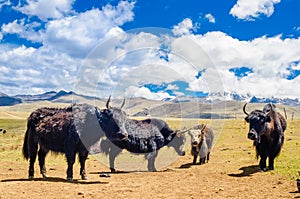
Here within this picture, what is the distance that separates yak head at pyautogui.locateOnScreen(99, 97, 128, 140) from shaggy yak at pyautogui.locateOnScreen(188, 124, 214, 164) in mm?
6444

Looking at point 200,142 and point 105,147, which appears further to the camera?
point 200,142

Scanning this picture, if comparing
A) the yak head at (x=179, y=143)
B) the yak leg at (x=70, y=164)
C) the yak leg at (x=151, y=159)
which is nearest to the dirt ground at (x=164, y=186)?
the yak leg at (x=70, y=164)

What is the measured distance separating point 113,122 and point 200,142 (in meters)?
7.66

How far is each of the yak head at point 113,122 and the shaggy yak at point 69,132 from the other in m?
0.26

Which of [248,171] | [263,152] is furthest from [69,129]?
[263,152]

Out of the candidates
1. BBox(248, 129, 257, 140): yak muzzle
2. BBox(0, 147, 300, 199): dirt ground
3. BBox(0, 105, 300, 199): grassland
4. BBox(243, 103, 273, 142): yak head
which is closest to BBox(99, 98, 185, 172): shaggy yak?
BBox(0, 105, 300, 199): grassland

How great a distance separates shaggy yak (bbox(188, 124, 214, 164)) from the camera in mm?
18891

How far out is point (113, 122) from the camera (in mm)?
13070

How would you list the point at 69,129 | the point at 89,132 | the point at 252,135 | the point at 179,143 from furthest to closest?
the point at 179,143, the point at 252,135, the point at 89,132, the point at 69,129

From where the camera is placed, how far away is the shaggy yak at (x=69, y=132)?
13.0 meters

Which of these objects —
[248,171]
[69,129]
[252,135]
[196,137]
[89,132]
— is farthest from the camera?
[196,137]

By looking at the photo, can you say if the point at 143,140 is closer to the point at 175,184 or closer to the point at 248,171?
the point at 175,184

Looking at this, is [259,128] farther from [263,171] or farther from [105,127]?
[105,127]

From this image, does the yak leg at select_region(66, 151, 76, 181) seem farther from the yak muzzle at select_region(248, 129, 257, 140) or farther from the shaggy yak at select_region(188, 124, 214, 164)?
the shaggy yak at select_region(188, 124, 214, 164)
